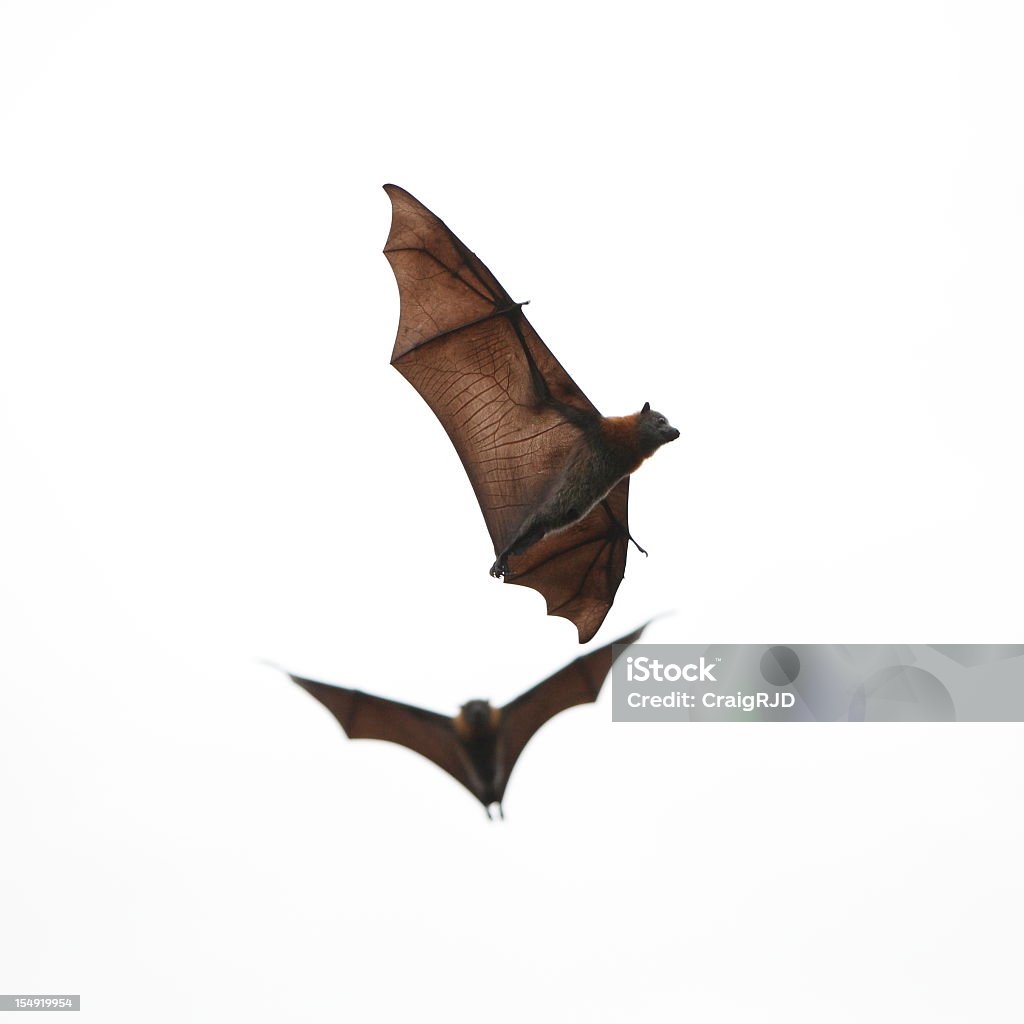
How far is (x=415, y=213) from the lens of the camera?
8.20 m

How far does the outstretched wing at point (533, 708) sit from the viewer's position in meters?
9.54

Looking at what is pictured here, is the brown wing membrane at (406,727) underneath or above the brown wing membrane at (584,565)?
underneath

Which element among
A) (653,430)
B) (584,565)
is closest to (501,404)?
(653,430)

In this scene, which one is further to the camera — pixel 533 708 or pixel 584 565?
pixel 584 565

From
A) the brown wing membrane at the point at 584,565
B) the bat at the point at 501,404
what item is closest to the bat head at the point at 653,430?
the bat at the point at 501,404

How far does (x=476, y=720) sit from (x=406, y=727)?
0.56 metres

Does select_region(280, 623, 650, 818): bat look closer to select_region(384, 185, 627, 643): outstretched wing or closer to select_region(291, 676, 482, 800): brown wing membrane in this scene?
select_region(291, 676, 482, 800): brown wing membrane

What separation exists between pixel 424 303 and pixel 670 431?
1.82 m

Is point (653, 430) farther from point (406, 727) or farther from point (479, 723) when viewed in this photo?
point (406, 727)

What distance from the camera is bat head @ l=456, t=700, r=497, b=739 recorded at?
961 cm

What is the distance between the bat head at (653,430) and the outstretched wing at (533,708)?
1.96m

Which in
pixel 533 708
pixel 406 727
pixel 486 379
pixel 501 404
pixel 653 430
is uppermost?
pixel 486 379

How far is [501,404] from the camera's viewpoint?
8789 mm

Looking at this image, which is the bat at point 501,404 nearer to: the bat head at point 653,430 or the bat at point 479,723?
the bat head at point 653,430
